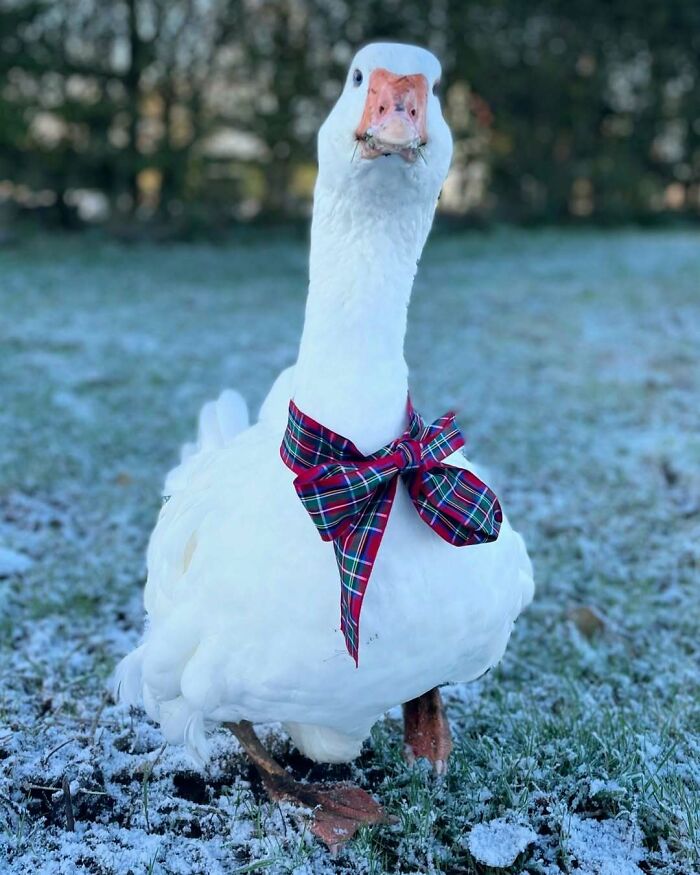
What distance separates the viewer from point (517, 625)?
3139 millimetres

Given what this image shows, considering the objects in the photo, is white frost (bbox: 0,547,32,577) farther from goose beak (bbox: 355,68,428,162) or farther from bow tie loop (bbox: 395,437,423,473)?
goose beak (bbox: 355,68,428,162)

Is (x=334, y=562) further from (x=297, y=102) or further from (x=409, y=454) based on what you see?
(x=297, y=102)

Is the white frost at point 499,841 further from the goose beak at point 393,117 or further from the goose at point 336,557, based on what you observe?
the goose beak at point 393,117

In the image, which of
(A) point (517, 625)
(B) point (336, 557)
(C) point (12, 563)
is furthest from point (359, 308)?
(C) point (12, 563)

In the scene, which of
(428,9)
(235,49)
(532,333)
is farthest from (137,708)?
(428,9)

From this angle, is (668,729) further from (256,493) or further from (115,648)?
(115,648)

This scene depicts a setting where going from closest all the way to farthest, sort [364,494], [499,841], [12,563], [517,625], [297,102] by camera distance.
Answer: [364,494]
[499,841]
[517,625]
[12,563]
[297,102]

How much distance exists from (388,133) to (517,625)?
2.12 m

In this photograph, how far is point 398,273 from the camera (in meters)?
1.71

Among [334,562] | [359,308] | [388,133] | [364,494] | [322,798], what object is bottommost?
[322,798]

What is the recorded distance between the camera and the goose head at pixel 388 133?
1.49 metres

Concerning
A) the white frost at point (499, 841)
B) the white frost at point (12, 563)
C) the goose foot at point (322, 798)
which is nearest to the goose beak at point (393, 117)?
the goose foot at point (322, 798)

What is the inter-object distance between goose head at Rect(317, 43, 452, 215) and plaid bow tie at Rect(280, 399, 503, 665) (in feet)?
1.51

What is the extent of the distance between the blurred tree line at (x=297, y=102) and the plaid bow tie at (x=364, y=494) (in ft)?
33.8
